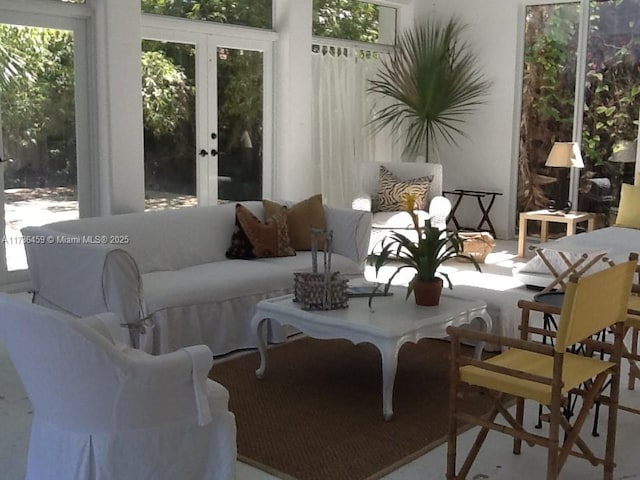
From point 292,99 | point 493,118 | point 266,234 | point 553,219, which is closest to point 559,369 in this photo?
point 266,234

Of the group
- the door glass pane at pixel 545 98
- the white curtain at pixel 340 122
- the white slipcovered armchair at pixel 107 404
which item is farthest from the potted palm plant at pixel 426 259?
the door glass pane at pixel 545 98

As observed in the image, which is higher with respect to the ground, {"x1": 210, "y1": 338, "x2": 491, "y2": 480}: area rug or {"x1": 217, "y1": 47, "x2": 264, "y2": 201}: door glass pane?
{"x1": 217, "y1": 47, "x2": 264, "y2": 201}: door glass pane

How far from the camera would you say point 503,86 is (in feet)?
27.7

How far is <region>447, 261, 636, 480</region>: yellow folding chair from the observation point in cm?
256

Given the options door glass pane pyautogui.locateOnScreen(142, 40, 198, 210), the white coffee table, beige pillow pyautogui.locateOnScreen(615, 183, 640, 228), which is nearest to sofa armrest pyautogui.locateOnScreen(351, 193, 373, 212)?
door glass pane pyautogui.locateOnScreen(142, 40, 198, 210)

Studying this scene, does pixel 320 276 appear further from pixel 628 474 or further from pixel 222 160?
pixel 222 160

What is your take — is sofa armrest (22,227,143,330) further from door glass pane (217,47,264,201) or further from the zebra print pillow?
the zebra print pillow

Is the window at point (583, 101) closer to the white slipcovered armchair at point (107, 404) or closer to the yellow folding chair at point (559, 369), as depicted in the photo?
the yellow folding chair at point (559, 369)

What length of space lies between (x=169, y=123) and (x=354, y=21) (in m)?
2.69

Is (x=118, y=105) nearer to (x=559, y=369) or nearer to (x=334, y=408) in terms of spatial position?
(x=334, y=408)

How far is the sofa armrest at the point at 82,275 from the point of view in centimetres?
398

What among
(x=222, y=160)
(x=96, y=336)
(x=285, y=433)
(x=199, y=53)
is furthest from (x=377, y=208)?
(x=96, y=336)

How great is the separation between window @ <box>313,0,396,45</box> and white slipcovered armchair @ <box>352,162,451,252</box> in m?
1.57

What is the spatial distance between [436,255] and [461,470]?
1.25 metres
